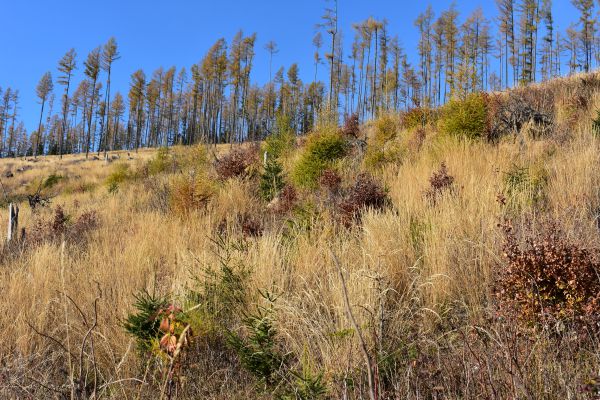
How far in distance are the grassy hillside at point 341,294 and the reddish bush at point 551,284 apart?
0.4 inches

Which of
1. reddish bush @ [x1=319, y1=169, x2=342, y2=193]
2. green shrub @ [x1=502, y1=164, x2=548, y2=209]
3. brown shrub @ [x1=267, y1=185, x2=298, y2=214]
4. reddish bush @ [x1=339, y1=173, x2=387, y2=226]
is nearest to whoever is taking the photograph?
green shrub @ [x1=502, y1=164, x2=548, y2=209]

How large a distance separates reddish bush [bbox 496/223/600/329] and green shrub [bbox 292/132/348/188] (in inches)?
223

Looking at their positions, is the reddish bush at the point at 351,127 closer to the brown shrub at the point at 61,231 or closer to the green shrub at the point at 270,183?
the green shrub at the point at 270,183

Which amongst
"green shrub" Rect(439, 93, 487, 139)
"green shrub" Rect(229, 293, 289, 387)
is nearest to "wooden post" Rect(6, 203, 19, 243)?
"green shrub" Rect(229, 293, 289, 387)

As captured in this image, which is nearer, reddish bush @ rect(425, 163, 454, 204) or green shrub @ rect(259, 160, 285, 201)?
reddish bush @ rect(425, 163, 454, 204)

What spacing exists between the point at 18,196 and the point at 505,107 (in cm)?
2077

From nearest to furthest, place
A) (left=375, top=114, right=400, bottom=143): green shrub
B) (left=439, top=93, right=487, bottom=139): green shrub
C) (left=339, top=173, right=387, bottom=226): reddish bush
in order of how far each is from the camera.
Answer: (left=339, top=173, right=387, bottom=226): reddish bush < (left=439, top=93, right=487, bottom=139): green shrub < (left=375, top=114, right=400, bottom=143): green shrub

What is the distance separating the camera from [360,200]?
5.22 metres

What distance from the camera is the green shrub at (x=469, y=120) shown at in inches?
314

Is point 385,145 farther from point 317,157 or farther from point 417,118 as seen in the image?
point 317,157

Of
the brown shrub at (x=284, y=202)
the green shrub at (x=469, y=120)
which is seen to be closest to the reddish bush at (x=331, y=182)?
the brown shrub at (x=284, y=202)

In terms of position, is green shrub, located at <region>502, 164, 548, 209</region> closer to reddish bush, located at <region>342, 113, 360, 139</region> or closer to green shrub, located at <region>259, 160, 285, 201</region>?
green shrub, located at <region>259, 160, 285, 201</region>

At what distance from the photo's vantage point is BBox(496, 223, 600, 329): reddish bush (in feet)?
6.73

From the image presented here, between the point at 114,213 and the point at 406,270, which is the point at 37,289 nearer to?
the point at 406,270
